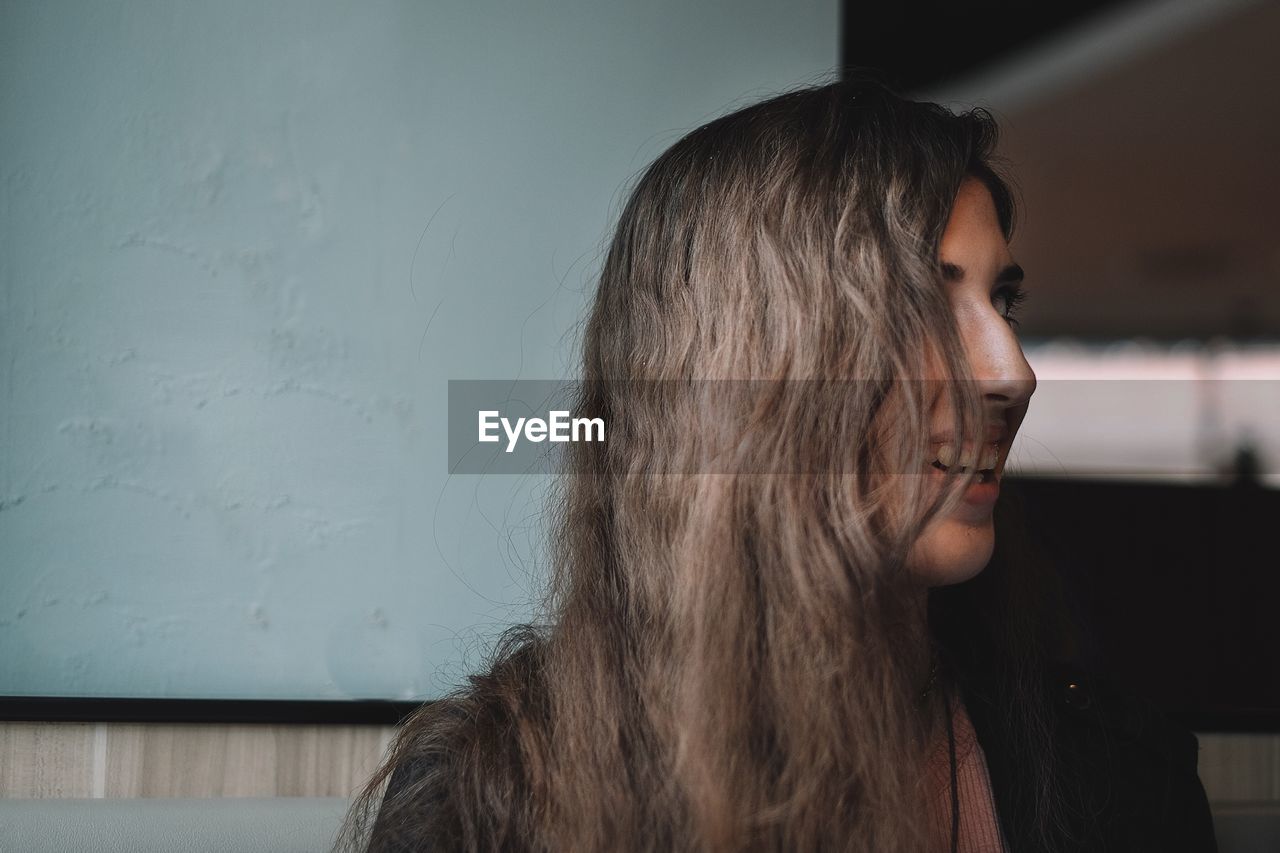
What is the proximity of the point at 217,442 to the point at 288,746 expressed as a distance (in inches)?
14.5

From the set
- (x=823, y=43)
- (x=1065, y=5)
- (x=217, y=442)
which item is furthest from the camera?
(x=1065, y=5)

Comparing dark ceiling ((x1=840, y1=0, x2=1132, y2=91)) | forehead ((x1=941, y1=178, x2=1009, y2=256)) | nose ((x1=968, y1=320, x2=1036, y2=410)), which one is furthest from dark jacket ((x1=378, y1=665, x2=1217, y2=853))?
dark ceiling ((x1=840, y1=0, x2=1132, y2=91))

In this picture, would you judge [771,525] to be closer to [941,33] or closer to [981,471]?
[981,471]

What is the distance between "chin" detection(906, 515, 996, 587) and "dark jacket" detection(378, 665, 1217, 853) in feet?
0.70

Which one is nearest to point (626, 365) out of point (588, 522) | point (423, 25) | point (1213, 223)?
point (588, 522)

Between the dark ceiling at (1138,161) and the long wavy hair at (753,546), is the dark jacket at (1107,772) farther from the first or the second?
the dark ceiling at (1138,161)

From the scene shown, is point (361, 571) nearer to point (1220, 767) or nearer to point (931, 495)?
point (931, 495)

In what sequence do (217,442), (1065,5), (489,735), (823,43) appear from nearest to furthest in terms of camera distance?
(489,735) → (217,442) → (823,43) → (1065,5)

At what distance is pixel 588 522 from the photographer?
0.84 m

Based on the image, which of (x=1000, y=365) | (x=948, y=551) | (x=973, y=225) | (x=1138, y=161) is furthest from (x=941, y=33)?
(x=948, y=551)

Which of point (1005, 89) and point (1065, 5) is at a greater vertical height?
point (1065, 5)

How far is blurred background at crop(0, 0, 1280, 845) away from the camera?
105 cm

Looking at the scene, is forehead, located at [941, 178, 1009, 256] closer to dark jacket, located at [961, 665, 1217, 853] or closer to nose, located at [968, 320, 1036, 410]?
nose, located at [968, 320, 1036, 410]

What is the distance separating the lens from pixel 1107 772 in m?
0.92
